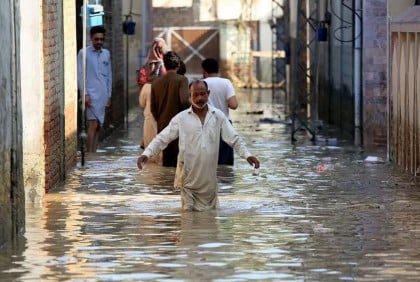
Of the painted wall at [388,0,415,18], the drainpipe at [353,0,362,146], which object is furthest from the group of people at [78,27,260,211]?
the drainpipe at [353,0,362,146]

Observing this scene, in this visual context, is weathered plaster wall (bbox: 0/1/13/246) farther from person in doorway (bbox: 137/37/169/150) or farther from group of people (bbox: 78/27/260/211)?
person in doorway (bbox: 137/37/169/150)

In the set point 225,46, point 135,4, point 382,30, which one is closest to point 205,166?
point 382,30

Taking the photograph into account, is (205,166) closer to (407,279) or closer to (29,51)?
(29,51)

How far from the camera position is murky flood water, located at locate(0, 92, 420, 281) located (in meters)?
10.6

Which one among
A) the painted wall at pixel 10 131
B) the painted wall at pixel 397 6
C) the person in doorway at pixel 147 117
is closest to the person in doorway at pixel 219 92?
the person in doorway at pixel 147 117

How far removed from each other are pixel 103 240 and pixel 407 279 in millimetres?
2959

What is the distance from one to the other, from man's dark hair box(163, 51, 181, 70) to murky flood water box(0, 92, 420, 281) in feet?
4.24

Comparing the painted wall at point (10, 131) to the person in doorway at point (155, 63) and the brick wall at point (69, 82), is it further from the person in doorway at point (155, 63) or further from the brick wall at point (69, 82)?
the person in doorway at point (155, 63)

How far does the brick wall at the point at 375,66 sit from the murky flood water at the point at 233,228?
2.65 meters

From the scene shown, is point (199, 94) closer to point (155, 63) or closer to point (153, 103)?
point (153, 103)

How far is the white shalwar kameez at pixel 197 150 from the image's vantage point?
1401cm

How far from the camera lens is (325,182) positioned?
1742cm

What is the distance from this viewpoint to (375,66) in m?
22.9

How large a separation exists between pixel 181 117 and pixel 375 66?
30.3 feet
